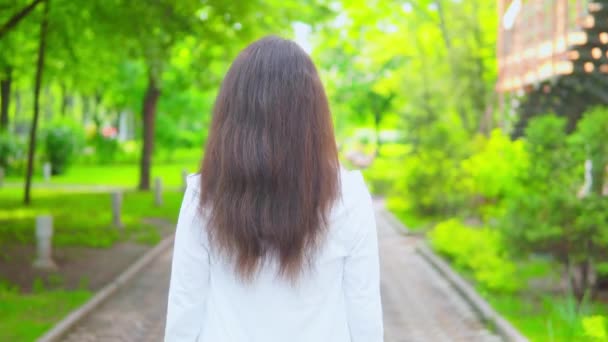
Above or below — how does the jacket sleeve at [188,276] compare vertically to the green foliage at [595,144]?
below

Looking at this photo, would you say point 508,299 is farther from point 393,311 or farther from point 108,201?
Answer: point 108,201

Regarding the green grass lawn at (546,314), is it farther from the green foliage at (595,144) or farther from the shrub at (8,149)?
the shrub at (8,149)

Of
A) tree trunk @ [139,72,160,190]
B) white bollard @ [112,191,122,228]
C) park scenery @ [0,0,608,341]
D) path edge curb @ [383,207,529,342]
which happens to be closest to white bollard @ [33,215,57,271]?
park scenery @ [0,0,608,341]

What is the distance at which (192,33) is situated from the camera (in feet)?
51.2

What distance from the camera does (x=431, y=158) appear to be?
19.6 m

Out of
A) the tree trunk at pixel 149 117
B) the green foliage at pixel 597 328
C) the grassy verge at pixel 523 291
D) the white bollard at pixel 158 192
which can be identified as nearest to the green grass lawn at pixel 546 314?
the grassy verge at pixel 523 291

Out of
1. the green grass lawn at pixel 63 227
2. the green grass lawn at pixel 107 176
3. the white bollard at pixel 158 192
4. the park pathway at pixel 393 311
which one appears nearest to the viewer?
the park pathway at pixel 393 311

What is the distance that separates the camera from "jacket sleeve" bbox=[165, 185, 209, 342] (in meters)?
2.54

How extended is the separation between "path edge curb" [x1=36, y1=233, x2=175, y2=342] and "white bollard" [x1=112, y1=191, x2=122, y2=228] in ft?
8.03

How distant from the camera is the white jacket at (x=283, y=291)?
253 cm

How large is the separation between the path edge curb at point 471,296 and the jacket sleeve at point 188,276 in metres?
5.99

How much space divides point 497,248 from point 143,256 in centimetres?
631

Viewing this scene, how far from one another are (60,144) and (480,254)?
96.8 ft

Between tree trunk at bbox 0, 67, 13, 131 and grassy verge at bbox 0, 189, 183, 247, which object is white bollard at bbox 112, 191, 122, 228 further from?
tree trunk at bbox 0, 67, 13, 131
